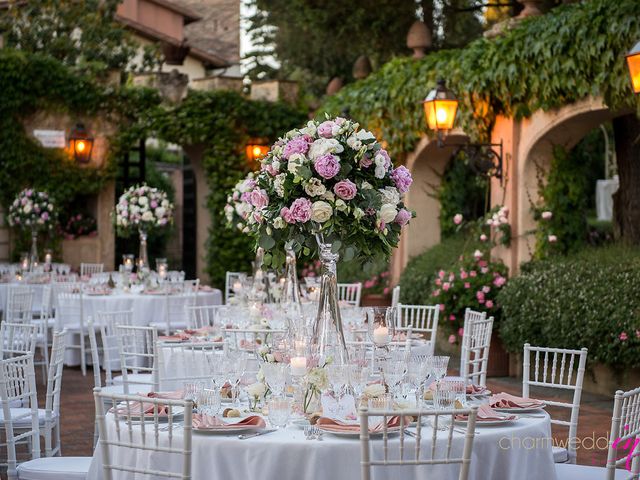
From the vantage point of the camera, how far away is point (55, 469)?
4.91 metres

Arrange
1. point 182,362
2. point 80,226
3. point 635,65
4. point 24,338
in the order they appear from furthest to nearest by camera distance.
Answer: point 80,226
point 24,338
point 182,362
point 635,65

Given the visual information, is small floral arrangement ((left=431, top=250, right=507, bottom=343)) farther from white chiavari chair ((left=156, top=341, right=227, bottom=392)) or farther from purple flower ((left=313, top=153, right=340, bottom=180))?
purple flower ((left=313, top=153, right=340, bottom=180))

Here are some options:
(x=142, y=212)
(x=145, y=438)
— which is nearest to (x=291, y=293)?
(x=142, y=212)

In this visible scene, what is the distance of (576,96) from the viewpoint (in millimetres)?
10000

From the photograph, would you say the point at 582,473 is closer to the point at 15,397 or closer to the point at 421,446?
the point at 421,446

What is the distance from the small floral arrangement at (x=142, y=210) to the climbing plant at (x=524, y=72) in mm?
2511

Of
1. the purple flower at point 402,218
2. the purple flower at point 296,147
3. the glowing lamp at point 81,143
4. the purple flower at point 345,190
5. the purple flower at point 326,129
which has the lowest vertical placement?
the purple flower at point 402,218

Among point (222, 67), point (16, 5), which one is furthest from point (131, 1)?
point (16, 5)

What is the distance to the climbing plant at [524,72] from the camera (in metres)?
9.30

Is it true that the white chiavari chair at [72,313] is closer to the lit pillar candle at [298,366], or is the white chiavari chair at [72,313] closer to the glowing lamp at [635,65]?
the glowing lamp at [635,65]

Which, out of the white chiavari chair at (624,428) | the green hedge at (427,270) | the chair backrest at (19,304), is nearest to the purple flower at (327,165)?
the white chiavari chair at (624,428)

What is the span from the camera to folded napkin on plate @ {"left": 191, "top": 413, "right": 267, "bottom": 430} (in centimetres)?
436

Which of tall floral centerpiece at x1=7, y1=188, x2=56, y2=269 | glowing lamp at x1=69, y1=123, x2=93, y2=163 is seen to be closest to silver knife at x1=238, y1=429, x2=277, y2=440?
tall floral centerpiece at x1=7, y1=188, x2=56, y2=269

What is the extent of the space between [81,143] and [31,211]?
5.47ft
